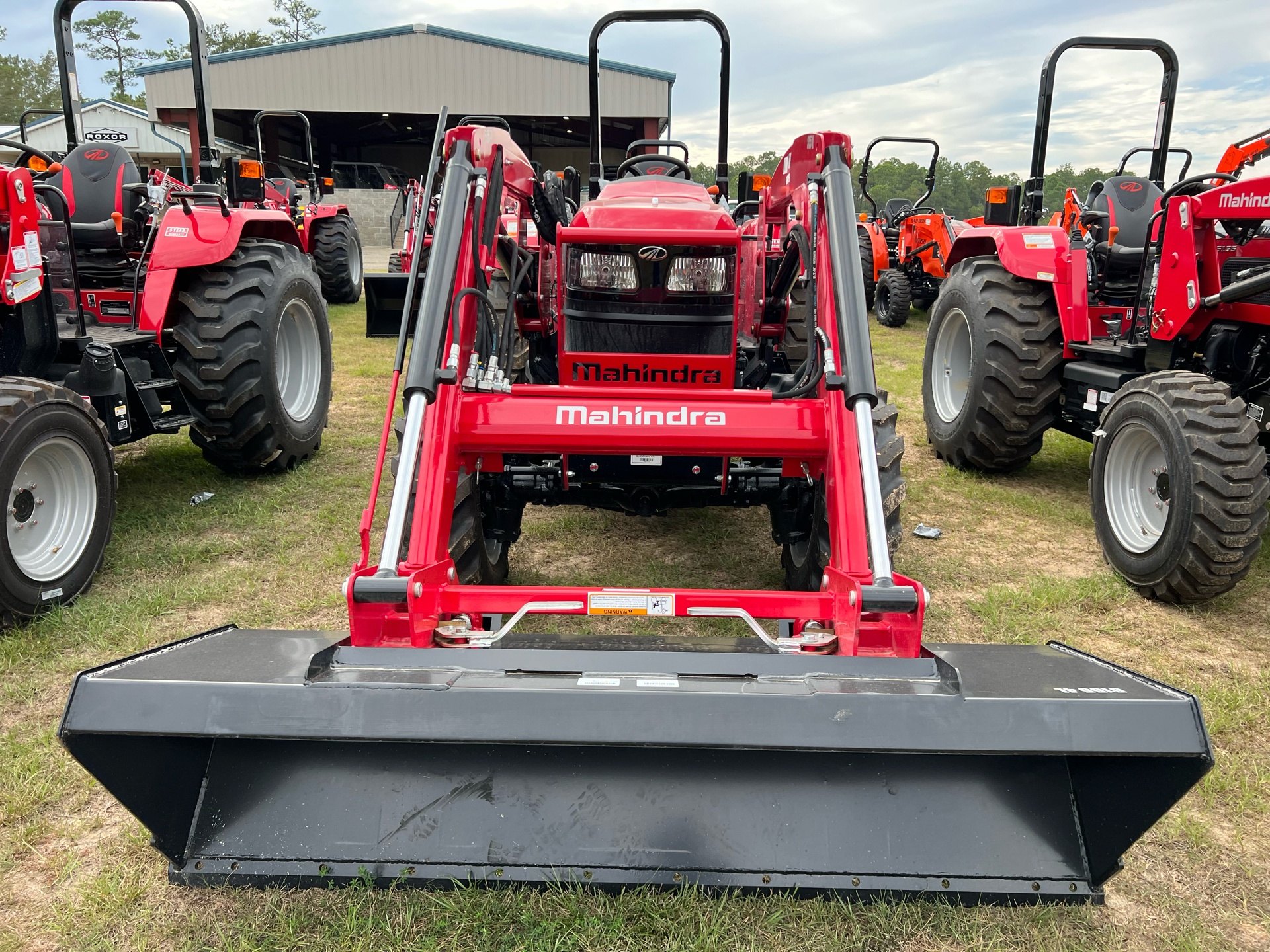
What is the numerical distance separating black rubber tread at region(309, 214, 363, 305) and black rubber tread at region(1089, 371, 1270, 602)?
1066 cm

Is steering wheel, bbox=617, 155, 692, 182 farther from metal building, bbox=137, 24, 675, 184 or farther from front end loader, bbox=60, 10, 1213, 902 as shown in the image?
metal building, bbox=137, 24, 675, 184

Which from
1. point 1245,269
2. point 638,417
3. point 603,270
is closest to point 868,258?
point 1245,269

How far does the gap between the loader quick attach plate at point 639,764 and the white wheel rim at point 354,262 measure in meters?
11.3

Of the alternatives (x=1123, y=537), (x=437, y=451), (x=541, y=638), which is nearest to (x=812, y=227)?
(x=437, y=451)

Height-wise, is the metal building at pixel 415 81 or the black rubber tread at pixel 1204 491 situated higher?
the metal building at pixel 415 81

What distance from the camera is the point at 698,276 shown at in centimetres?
330

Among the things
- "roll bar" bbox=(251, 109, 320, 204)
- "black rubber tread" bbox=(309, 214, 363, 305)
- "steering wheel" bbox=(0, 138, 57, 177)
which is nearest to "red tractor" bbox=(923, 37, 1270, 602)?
"steering wheel" bbox=(0, 138, 57, 177)

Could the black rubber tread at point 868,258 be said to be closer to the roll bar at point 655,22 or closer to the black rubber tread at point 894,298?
the black rubber tread at point 894,298

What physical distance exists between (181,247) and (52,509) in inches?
65.3

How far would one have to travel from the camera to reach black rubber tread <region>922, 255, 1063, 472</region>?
495 centimetres

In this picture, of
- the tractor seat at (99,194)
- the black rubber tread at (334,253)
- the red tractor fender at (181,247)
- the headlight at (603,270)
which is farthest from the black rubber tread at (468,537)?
the black rubber tread at (334,253)

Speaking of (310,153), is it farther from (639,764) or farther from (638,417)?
(639,764)

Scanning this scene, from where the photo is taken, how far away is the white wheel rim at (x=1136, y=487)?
12.4 ft

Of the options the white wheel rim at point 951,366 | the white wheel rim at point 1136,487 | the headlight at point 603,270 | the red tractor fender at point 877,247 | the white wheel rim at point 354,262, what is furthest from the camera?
the red tractor fender at point 877,247
